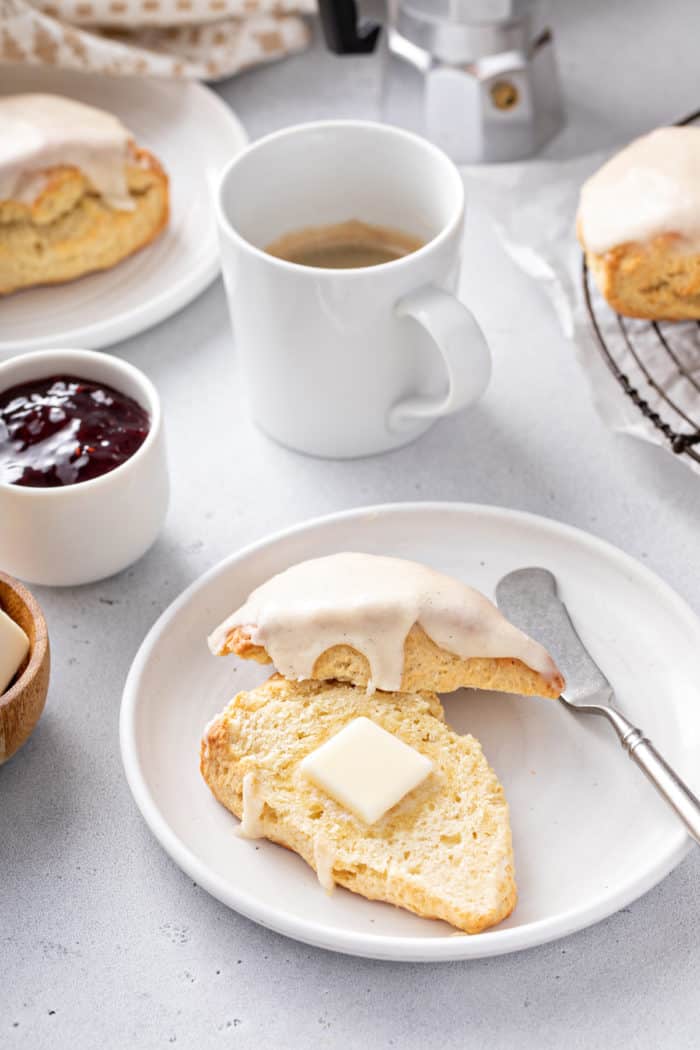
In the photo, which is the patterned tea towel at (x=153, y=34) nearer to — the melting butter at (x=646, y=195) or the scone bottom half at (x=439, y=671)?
the melting butter at (x=646, y=195)

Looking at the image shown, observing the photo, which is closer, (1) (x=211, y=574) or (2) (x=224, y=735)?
(2) (x=224, y=735)

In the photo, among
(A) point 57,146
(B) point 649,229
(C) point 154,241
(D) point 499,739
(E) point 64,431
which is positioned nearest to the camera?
(D) point 499,739

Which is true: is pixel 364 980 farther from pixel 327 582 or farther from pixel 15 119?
pixel 15 119

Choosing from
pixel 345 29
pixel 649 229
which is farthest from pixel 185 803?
pixel 345 29

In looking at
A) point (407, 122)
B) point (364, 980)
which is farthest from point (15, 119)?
point (364, 980)

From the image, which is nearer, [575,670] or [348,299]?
[575,670]

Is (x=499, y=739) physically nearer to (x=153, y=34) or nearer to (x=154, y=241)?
(x=154, y=241)

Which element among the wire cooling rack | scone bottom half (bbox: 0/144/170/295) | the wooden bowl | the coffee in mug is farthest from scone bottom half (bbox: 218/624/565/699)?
scone bottom half (bbox: 0/144/170/295)
